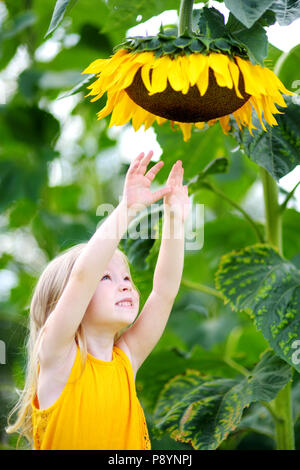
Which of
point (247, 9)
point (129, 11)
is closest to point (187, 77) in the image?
point (247, 9)

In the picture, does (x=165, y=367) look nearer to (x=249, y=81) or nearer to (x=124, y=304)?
(x=124, y=304)

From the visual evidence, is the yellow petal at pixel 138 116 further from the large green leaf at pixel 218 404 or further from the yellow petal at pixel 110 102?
the large green leaf at pixel 218 404

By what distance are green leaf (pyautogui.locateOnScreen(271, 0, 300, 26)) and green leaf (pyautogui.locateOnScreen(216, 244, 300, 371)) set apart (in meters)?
0.43

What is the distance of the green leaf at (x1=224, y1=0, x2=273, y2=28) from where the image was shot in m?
0.66

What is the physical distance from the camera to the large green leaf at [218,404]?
102cm

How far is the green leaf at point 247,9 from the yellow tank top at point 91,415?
1.46 ft

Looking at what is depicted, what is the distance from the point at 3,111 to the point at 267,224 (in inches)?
37.5

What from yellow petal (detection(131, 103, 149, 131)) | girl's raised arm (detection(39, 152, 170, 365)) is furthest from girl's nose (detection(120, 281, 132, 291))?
yellow petal (detection(131, 103, 149, 131))

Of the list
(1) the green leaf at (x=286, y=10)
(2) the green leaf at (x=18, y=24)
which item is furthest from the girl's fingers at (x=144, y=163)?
(2) the green leaf at (x=18, y=24)

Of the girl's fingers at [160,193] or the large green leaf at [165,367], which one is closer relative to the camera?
the girl's fingers at [160,193]

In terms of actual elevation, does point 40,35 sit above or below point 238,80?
below
